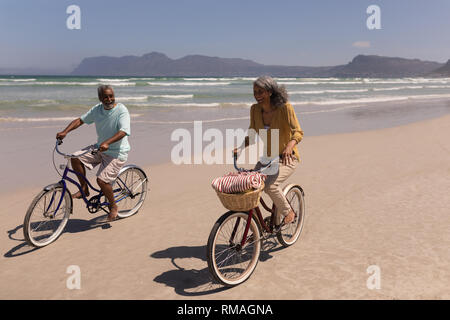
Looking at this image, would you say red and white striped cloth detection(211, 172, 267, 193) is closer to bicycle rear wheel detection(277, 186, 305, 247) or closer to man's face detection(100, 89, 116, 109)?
bicycle rear wheel detection(277, 186, 305, 247)

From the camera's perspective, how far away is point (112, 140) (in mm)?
4363

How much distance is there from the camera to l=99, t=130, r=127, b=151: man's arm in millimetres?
4273

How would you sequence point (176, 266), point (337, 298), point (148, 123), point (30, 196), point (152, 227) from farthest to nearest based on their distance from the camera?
point (148, 123) < point (30, 196) < point (152, 227) < point (176, 266) < point (337, 298)

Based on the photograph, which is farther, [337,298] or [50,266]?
[50,266]

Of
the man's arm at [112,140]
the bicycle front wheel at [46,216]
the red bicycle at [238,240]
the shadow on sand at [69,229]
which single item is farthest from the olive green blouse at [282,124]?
the shadow on sand at [69,229]

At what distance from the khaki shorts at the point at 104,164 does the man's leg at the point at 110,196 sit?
0.05 meters

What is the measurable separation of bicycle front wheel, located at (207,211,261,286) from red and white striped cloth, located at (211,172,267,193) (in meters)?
0.23

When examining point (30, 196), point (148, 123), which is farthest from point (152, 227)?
point (148, 123)

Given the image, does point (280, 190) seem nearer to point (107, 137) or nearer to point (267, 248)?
point (267, 248)

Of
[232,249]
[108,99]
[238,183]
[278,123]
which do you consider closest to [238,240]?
[232,249]

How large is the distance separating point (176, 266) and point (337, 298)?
59.9 inches

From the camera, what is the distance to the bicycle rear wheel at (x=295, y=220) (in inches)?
159

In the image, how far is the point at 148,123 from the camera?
13734mm
